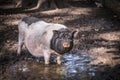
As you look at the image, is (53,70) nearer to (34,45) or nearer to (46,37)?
(34,45)

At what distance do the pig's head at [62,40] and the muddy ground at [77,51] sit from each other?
77 centimetres

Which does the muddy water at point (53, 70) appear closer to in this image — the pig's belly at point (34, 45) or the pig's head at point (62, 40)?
the pig's belly at point (34, 45)

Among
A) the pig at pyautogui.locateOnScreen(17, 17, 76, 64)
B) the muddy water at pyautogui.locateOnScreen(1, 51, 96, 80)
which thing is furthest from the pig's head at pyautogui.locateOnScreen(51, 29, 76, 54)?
the muddy water at pyautogui.locateOnScreen(1, 51, 96, 80)

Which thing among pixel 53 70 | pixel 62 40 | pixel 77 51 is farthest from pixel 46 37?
pixel 77 51

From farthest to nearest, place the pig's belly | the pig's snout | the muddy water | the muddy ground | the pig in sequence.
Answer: the pig's belly → the muddy ground → the muddy water → the pig → the pig's snout

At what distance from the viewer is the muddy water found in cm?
737

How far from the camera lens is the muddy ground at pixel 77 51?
751 cm

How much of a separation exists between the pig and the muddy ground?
0.45 meters

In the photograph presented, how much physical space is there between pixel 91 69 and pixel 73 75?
591 mm

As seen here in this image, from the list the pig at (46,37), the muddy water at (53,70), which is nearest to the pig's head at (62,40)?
the pig at (46,37)

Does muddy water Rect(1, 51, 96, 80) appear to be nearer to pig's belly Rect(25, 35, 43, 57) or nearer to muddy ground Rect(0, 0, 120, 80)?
muddy ground Rect(0, 0, 120, 80)

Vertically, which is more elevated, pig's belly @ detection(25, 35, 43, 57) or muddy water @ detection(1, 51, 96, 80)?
pig's belly @ detection(25, 35, 43, 57)

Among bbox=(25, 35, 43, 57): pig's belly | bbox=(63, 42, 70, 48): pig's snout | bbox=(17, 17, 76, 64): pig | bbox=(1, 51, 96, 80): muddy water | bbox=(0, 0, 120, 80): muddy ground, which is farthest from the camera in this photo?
bbox=(25, 35, 43, 57): pig's belly

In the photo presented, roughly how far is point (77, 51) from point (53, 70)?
1.80m
